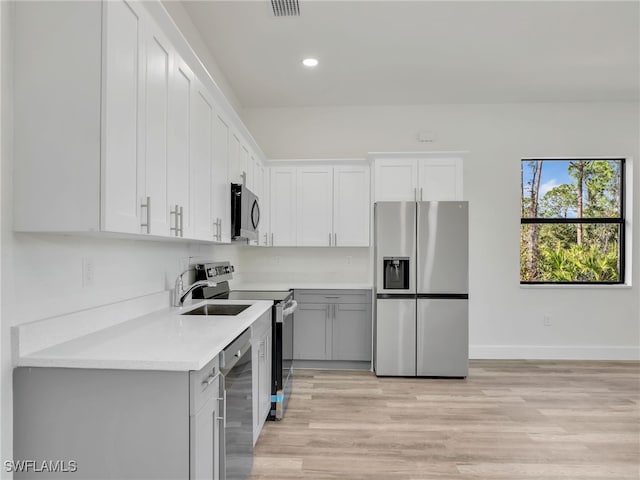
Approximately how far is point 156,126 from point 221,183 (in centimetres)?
102

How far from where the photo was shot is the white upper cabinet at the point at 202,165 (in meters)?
2.21

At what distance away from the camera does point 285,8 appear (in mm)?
2844

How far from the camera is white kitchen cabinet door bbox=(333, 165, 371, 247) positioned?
4.57m

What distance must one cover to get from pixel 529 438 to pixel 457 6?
3.04 m

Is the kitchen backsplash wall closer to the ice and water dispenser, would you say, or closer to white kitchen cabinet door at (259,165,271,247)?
white kitchen cabinet door at (259,165,271,247)

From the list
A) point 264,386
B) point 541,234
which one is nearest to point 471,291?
point 541,234

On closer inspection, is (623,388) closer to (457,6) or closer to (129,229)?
(457,6)

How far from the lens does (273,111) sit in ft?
16.2

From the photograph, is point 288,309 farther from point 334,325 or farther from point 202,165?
point 202,165

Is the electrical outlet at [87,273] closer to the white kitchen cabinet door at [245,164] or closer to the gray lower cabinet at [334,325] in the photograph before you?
the white kitchen cabinet door at [245,164]

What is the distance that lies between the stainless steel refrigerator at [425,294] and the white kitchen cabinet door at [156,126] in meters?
2.63

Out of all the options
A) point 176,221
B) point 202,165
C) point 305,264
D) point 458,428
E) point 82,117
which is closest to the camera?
point 82,117

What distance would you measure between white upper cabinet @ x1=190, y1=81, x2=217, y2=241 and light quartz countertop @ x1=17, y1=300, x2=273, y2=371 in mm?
503

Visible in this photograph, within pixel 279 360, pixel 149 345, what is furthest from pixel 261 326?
pixel 149 345
